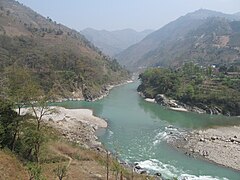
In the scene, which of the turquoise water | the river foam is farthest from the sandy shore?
the river foam

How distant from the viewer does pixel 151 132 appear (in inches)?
2080

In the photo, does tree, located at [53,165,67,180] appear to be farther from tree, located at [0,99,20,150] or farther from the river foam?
the river foam

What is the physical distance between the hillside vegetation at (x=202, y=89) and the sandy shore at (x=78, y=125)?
24.0 metres

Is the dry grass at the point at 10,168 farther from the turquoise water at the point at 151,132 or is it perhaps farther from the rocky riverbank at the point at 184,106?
the rocky riverbank at the point at 184,106

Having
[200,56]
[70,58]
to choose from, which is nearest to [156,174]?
[70,58]

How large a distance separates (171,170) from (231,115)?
38.4 m

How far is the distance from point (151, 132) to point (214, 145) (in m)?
→ 10.7

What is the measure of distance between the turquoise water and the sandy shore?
1609mm

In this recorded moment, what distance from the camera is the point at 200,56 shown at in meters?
182

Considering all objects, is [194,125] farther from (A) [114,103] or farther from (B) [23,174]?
(B) [23,174]

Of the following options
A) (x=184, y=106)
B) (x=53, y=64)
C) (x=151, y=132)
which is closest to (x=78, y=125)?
(x=151, y=132)

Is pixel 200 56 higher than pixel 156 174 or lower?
higher

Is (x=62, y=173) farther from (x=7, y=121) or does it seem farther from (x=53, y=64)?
(x=53, y=64)

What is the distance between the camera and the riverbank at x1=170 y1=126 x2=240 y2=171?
3994cm
